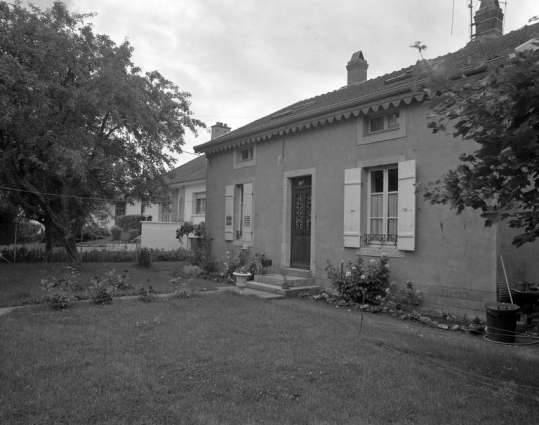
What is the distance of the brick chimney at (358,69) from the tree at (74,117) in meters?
5.68

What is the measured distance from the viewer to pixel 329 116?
9.41 m

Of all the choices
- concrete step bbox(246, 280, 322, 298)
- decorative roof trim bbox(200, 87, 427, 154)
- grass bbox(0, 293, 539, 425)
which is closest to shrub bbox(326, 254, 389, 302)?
concrete step bbox(246, 280, 322, 298)

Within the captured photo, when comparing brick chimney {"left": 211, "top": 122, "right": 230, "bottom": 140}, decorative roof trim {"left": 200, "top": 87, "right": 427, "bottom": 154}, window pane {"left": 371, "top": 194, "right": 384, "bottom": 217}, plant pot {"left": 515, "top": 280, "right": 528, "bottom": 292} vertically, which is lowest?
plant pot {"left": 515, "top": 280, "right": 528, "bottom": 292}

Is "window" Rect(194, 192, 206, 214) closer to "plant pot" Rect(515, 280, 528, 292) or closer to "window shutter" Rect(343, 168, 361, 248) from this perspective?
"window shutter" Rect(343, 168, 361, 248)

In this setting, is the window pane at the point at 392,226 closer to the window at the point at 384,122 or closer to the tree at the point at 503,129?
the window at the point at 384,122

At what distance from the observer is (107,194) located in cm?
1453

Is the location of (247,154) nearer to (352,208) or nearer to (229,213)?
(229,213)

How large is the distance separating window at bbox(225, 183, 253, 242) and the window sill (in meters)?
4.28

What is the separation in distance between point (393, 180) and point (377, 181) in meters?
0.42

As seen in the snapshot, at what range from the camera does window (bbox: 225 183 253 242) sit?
12.1 meters

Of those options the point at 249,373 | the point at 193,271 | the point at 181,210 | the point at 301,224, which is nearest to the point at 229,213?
the point at 193,271

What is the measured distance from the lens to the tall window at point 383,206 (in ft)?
27.9

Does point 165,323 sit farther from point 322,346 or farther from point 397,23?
point 397,23

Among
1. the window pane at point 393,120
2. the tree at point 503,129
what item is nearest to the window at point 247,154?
the window pane at point 393,120
